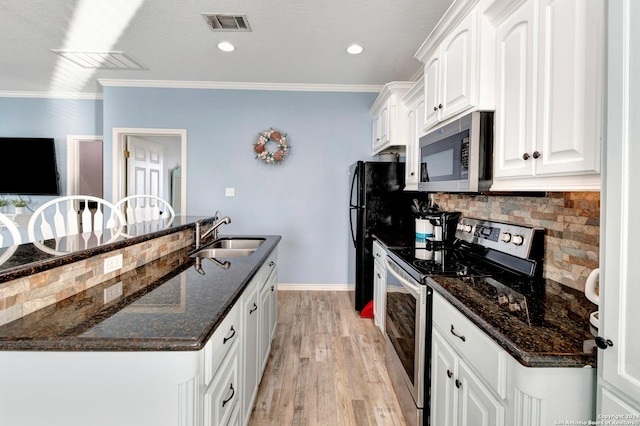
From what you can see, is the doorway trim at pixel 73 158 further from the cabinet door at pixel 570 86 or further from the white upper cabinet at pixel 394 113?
the cabinet door at pixel 570 86

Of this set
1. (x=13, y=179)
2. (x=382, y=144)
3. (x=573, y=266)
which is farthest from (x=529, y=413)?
(x=13, y=179)

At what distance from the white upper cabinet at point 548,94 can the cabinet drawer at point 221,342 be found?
4.08ft

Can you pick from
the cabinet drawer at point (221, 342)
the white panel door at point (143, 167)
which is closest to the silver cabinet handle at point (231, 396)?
the cabinet drawer at point (221, 342)

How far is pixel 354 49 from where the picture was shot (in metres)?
3.18

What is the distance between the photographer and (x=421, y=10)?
8.27ft

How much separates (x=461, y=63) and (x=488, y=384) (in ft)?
4.87

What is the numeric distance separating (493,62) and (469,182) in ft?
1.79

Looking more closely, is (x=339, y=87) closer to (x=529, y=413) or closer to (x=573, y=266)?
(x=573, y=266)

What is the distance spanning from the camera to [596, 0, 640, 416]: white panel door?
2.40 ft

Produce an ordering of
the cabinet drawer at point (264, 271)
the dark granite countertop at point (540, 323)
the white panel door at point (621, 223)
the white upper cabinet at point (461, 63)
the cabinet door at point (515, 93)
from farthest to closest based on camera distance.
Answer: the cabinet drawer at point (264, 271) → the white upper cabinet at point (461, 63) → the cabinet door at point (515, 93) → the dark granite countertop at point (540, 323) → the white panel door at point (621, 223)

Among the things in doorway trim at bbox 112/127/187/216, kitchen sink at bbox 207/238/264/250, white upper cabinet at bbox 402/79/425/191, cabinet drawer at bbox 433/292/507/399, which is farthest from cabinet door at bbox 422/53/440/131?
doorway trim at bbox 112/127/187/216

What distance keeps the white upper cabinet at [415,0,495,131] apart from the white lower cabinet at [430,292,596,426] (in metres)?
0.96

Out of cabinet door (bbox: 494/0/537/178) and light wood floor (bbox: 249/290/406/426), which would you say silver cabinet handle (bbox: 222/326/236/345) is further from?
cabinet door (bbox: 494/0/537/178)

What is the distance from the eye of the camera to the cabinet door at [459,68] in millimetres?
1675
